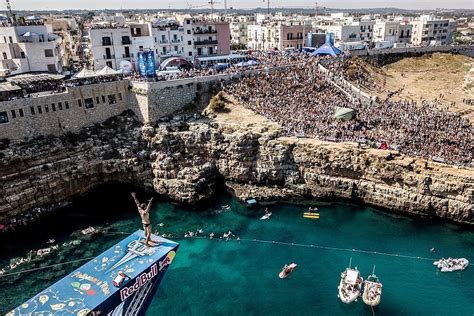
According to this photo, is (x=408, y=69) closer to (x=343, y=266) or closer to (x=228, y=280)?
(x=343, y=266)

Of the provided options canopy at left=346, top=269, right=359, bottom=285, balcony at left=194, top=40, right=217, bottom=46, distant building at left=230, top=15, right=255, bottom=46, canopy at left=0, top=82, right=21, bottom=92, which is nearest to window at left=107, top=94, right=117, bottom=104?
canopy at left=0, top=82, right=21, bottom=92

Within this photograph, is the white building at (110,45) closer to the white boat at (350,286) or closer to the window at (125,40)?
the window at (125,40)

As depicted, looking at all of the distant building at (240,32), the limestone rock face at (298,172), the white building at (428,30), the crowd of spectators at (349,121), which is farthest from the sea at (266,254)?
the white building at (428,30)

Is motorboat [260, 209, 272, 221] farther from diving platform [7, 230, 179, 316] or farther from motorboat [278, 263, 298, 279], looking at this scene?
diving platform [7, 230, 179, 316]

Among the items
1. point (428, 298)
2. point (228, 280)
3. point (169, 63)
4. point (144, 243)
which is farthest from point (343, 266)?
point (169, 63)

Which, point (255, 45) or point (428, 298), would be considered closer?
point (428, 298)

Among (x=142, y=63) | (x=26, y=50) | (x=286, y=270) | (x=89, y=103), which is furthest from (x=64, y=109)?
(x=286, y=270)

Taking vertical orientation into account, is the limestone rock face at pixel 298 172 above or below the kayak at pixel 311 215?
above
